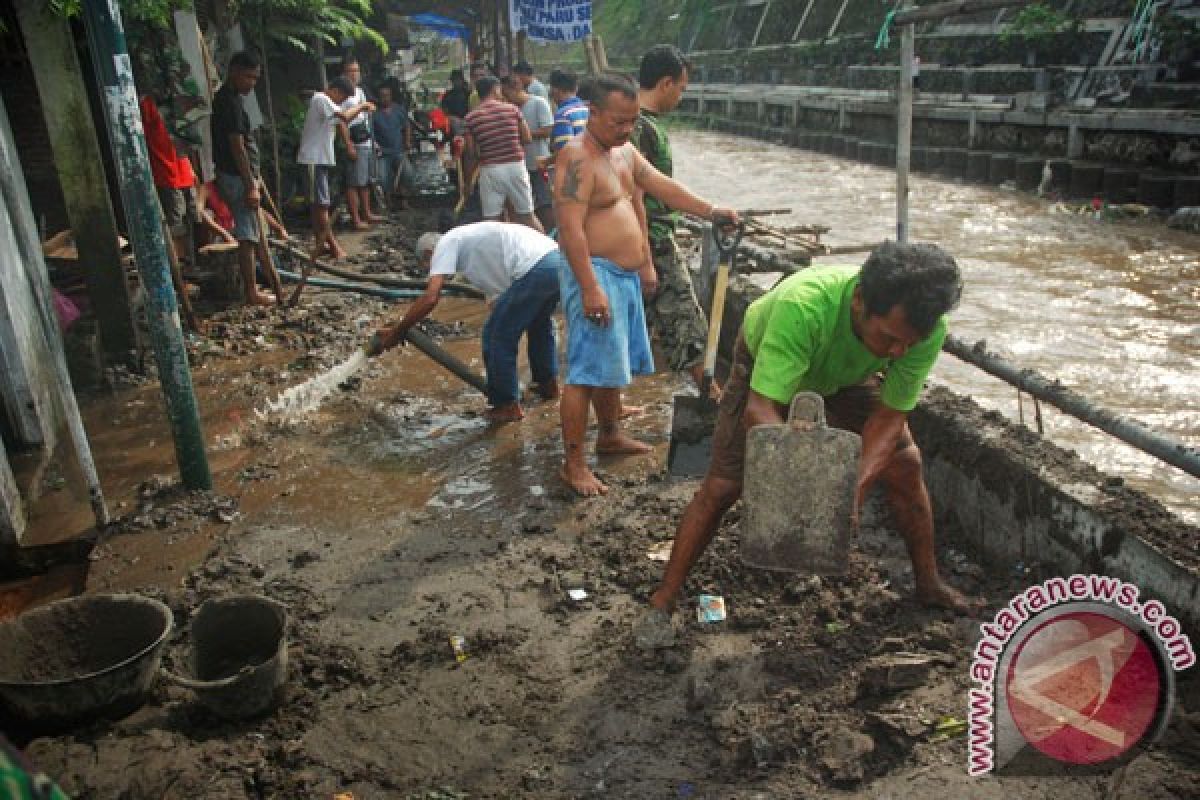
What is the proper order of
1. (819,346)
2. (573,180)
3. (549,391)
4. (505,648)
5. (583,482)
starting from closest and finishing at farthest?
(819,346), (505,648), (573,180), (583,482), (549,391)

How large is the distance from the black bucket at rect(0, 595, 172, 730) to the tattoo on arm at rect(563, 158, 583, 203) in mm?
2511

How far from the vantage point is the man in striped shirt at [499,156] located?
898 centimetres

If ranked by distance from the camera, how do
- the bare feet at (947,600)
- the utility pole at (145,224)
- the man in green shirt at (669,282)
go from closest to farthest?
the bare feet at (947,600) → the utility pole at (145,224) → the man in green shirt at (669,282)

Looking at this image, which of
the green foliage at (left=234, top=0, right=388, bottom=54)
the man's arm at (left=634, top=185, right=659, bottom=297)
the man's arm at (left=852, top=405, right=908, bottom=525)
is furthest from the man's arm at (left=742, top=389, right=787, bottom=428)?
the green foliage at (left=234, top=0, right=388, bottom=54)

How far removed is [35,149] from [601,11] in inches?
1823

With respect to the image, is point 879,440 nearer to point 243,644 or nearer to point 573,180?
point 573,180

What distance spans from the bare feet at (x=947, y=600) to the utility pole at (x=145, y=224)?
3486 millimetres

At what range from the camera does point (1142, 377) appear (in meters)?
6.62

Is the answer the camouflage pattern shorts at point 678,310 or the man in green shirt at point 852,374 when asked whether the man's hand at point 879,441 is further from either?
the camouflage pattern shorts at point 678,310

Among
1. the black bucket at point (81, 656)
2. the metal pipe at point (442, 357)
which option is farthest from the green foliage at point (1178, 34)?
the black bucket at point (81, 656)

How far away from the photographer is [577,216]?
4289 millimetres

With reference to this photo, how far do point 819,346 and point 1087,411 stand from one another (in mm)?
1177

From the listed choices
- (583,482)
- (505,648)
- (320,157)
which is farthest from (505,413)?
(320,157)

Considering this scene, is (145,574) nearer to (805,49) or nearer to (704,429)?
(704,429)
